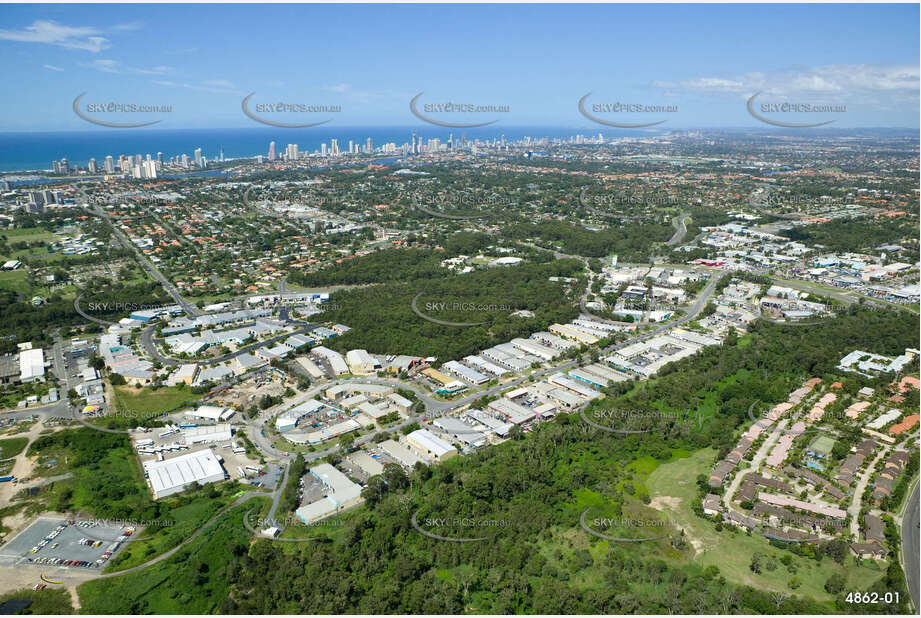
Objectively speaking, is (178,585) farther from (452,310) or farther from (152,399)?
(452,310)

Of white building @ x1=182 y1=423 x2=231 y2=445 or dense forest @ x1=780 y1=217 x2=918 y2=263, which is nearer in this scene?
white building @ x1=182 y1=423 x2=231 y2=445

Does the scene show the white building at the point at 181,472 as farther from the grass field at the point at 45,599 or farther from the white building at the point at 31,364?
the white building at the point at 31,364

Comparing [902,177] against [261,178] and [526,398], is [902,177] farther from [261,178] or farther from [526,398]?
[261,178]

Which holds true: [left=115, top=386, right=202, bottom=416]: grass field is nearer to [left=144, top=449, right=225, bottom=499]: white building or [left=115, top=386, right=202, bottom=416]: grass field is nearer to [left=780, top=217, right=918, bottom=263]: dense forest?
[left=144, top=449, right=225, bottom=499]: white building

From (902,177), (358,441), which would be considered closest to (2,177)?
(358,441)

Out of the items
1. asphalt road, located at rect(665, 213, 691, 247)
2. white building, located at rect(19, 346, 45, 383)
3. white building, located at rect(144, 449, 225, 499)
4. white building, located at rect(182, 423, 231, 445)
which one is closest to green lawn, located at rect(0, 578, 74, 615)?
white building, located at rect(144, 449, 225, 499)
